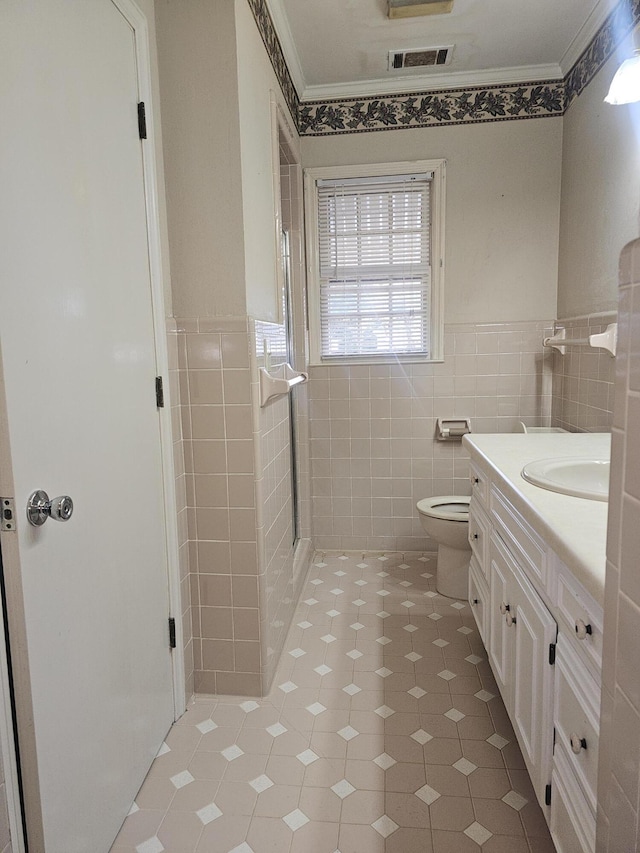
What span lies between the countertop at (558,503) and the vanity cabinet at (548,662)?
5 cm

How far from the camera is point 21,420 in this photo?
41.1 inches

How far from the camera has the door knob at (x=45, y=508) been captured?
1.07 metres

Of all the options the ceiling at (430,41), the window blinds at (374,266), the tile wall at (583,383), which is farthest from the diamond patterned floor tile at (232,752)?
the ceiling at (430,41)

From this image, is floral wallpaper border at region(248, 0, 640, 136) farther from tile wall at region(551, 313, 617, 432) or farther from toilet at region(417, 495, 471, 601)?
toilet at region(417, 495, 471, 601)

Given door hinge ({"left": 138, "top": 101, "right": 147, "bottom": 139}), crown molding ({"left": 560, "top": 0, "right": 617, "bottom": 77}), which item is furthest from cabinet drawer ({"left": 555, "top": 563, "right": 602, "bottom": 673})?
crown molding ({"left": 560, "top": 0, "right": 617, "bottom": 77})

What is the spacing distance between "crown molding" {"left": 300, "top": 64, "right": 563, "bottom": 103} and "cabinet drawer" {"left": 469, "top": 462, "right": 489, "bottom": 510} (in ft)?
6.76

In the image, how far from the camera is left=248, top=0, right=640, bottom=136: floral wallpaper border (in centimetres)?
281

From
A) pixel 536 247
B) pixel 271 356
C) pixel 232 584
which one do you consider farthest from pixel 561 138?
pixel 232 584

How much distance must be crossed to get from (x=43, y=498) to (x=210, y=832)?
3.28ft

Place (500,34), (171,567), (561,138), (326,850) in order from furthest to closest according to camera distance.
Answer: (561,138) < (500,34) < (171,567) < (326,850)

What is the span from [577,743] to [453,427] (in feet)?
7.25

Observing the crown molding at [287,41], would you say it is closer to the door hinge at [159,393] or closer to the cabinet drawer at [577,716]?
the door hinge at [159,393]

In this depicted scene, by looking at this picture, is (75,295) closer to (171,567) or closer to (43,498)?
(43,498)

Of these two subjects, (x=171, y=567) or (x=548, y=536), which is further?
(x=171, y=567)
